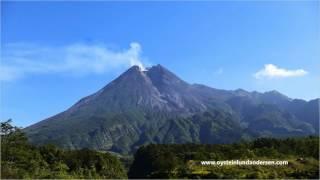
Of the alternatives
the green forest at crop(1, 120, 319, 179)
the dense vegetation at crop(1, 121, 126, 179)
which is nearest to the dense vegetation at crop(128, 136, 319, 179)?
the green forest at crop(1, 120, 319, 179)

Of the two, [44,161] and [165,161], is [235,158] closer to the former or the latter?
[165,161]

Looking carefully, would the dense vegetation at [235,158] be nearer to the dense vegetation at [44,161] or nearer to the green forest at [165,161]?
the green forest at [165,161]

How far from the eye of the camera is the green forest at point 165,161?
1131 inches

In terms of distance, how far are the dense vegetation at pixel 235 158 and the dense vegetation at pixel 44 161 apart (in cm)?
390

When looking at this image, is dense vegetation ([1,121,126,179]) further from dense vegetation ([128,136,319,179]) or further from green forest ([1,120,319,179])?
dense vegetation ([128,136,319,179])

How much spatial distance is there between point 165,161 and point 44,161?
9.78 meters

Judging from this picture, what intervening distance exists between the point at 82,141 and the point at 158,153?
138509mm

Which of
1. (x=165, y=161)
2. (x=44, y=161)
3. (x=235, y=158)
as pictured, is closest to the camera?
(x=235, y=158)

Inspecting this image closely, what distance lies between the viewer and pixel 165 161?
46031mm

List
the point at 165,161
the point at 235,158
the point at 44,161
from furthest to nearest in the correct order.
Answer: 1. the point at 165,161
2. the point at 44,161
3. the point at 235,158

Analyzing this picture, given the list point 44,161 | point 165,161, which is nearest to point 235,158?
point 165,161

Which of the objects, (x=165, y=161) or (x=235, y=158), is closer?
(x=235, y=158)

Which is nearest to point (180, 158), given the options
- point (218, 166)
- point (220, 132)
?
point (218, 166)

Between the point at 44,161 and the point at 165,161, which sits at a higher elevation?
the point at 165,161
